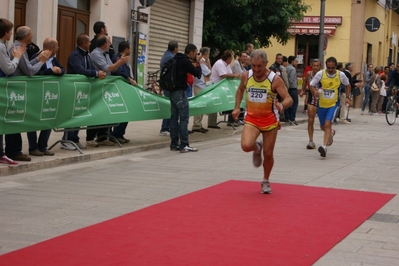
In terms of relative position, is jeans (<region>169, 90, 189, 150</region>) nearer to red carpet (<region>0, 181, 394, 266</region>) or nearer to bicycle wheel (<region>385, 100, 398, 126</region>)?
red carpet (<region>0, 181, 394, 266</region>)

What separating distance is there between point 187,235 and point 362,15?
35.6 m

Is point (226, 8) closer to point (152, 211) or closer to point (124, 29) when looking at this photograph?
point (124, 29)

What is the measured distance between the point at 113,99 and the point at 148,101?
3.79 feet

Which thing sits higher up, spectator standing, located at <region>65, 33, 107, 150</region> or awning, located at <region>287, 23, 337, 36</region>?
awning, located at <region>287, 23, 337, 36</region>

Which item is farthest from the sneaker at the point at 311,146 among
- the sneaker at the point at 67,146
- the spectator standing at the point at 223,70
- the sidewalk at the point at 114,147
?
the sneaker at the point at 67,146

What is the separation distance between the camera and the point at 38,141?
1238 centimetres

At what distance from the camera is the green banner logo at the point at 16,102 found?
11.2 m

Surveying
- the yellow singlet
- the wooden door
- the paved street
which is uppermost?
the wooden door

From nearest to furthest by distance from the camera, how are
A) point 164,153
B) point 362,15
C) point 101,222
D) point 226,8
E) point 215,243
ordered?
point 215,243 → point 101,222 → point 164,153 → point 226,8 → point 362,15

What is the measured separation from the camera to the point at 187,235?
7402 millimetres

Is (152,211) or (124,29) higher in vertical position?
(124,29)

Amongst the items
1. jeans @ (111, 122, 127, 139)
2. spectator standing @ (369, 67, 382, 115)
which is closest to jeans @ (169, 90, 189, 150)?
jeans @ (111, 122, 127, 139)

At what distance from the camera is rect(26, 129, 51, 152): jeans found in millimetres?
12305

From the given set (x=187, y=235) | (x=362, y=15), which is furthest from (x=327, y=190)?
(x=362, y=15)
